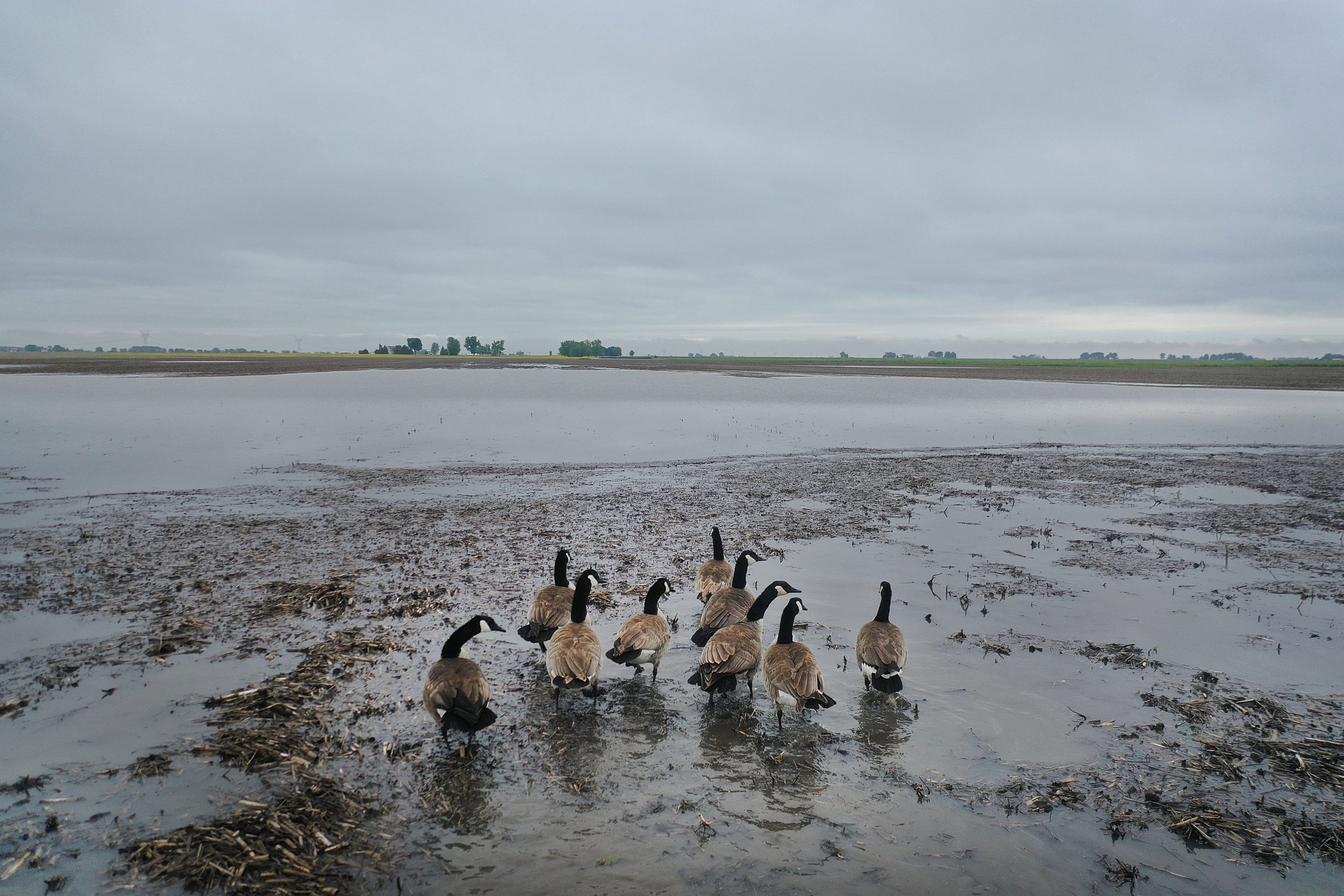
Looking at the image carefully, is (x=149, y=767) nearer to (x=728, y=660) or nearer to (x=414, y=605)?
(x=414, y=605)

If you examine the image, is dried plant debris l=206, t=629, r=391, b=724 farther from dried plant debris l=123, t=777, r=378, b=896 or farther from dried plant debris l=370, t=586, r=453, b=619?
dried plant debris l=123, t=777, r=378, b=896

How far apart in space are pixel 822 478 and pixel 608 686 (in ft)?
45.1

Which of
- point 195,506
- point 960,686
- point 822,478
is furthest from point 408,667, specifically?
point 822,478

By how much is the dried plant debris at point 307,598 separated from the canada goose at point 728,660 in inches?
209

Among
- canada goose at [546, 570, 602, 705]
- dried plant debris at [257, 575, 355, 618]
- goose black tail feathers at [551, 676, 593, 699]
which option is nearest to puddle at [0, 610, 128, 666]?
dried plant debris at [257, 575, 355, 618]

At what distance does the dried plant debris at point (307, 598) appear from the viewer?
935 centimetres

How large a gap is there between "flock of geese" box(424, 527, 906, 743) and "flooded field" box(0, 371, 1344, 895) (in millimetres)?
353

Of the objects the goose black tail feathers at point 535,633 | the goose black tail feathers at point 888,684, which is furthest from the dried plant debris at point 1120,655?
the goose black tail feathers at point 535,633

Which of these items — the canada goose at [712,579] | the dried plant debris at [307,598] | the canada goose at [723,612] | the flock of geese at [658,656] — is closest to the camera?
the flock of geese at [658,656]

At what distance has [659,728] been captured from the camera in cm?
688

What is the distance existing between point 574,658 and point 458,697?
3.95 feet

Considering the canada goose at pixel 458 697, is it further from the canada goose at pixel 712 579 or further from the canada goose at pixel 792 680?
the canada goose at pixel 712 579

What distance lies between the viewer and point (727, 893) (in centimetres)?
467

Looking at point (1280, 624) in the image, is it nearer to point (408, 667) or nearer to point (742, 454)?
point (408, 667)
